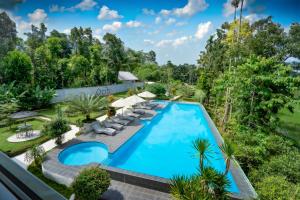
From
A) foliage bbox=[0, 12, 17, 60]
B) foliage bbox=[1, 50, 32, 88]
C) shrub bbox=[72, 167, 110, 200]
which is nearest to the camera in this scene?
shrub bbox=[72, 167, 110, 200]

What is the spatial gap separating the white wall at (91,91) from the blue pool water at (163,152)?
12.0 metres

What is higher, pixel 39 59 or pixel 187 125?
pixel 39 59

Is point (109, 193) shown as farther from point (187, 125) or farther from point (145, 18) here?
point (187, 125)

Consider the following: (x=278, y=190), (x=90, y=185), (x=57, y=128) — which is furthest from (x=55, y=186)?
(x=278, y=190)

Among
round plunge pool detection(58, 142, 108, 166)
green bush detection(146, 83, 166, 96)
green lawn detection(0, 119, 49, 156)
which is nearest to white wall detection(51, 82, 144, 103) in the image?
green bush detection(146, 83, 166, 96)

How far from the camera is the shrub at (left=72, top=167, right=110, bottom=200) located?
600 centimetres

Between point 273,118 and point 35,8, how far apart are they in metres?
10.9

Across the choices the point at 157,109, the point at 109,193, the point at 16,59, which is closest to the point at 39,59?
the point at 16,59

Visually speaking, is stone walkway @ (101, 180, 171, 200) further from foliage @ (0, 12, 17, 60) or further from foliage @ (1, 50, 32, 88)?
foliage @ (0, 12, 17, 60)

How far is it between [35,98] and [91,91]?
9.14 meters

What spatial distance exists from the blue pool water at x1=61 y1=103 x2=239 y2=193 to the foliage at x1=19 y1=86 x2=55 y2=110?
10822mm

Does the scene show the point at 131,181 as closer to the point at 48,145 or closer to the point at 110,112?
the point at 48,145

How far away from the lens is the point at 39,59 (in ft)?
74.6

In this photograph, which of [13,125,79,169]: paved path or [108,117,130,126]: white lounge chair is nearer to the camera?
[13,125,79,169]: paved path
